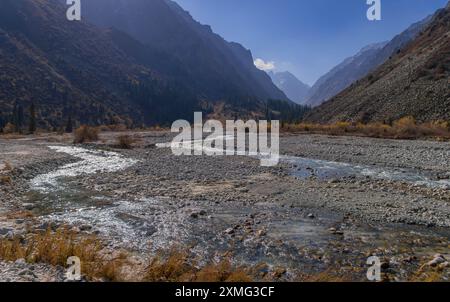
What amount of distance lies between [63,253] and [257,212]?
6.90 meters

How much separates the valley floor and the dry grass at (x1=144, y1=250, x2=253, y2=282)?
0.61m

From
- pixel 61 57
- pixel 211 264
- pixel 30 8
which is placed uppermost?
pixel 30 8

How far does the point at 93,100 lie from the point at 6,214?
12970 centimetres

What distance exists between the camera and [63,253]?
7.52 metres

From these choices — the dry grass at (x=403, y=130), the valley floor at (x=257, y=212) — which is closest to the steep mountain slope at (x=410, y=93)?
the dry grass at (x=403, y=130)

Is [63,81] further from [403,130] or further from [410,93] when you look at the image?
[403,130]

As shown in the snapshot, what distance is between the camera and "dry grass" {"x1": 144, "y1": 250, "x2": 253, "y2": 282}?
7023 millimetres

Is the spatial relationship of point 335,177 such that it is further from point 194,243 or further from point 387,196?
point 194,243

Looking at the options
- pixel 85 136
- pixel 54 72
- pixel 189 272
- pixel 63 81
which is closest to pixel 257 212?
pixel 189 272

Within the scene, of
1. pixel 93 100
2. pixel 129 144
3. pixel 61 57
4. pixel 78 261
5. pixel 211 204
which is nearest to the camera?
pixel 78 261

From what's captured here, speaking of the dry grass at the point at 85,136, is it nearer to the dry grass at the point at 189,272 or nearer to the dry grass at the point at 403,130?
the dry grass at the point at 403,130

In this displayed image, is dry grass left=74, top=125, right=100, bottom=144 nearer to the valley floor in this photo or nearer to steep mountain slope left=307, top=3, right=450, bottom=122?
the valley floor
